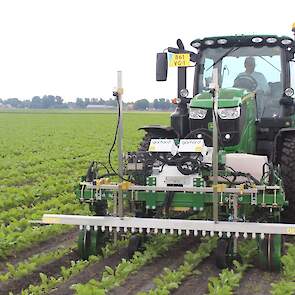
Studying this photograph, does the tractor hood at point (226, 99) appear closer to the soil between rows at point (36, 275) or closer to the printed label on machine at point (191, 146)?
the printed label on machine at point (191, 146)

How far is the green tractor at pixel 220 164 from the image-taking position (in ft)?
18.5

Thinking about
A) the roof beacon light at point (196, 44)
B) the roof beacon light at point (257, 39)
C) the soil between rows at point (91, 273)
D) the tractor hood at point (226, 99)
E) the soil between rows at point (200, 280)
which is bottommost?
the soil between rows at point (200, 280)

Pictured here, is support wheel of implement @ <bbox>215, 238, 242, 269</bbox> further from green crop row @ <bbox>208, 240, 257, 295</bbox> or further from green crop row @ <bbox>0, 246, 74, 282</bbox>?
green crop row @ <bbox>0, 246, 74, 282</bbox>

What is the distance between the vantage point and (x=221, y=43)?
8102 mm

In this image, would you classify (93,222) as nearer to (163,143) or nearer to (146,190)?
(146,190)

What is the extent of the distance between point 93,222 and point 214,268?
132cm

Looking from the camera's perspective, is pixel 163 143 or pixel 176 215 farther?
pixel 176 215

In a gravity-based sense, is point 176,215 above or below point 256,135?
below

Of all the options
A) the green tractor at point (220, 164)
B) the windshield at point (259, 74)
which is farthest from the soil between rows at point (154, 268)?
the windshield at point (259, 74)

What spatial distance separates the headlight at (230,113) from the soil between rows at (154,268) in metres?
1.56

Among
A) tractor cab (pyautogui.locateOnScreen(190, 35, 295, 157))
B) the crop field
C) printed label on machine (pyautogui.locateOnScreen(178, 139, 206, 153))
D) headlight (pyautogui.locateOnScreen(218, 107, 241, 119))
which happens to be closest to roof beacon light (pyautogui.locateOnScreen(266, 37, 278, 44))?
tractor cab (pyautogui.locateOnScreen(190, 35, 295, 157))

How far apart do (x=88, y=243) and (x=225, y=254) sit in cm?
148

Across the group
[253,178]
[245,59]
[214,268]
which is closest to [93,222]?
[214,268]

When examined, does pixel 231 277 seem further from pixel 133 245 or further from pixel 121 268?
pixel 133 245
